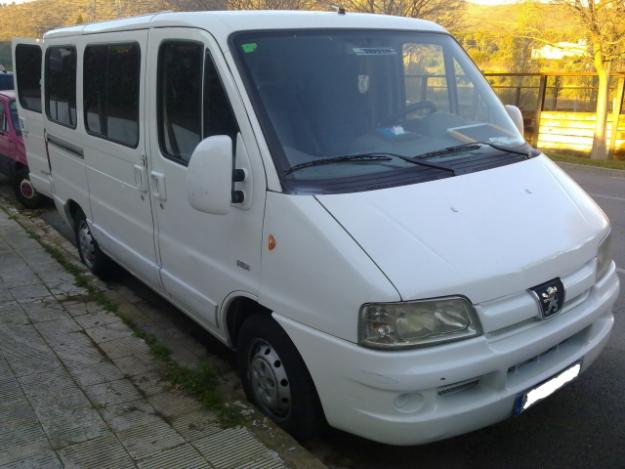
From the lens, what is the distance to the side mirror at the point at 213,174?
9.80 ft

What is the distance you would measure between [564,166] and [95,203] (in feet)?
40.5

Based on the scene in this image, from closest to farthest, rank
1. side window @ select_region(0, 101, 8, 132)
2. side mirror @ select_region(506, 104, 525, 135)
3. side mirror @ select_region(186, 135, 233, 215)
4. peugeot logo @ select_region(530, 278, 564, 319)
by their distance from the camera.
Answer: peugeot logo @ select_region(530, 278, 564, 319) < side mirror @ select_region(186, 135, 233, 215) < side mirror @ select_region(506, 104, 525, 135) < side window @ select_region(0, 101, 8, 132)

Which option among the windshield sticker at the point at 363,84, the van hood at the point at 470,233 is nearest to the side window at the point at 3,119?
the windshield sticker at the point at 363,84

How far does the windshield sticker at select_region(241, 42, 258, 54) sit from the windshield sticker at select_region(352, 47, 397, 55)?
0.62m

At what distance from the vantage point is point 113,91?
466cm

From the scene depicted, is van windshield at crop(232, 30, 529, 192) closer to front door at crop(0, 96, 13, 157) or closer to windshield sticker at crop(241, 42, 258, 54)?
windshield sticker at crop(241, 42, 258, 54)

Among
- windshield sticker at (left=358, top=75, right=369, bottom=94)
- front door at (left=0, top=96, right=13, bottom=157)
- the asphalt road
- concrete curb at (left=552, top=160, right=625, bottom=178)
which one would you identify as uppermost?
windshield sticker at (left=358, top=75, right=369, bottom=94)

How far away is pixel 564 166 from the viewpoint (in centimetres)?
1473

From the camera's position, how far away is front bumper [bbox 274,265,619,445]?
8.51ft

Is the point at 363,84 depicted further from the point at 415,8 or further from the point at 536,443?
the point at 415,8

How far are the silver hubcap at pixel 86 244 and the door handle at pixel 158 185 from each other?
6.65 feet

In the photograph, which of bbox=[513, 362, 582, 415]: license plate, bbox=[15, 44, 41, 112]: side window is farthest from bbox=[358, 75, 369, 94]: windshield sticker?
bbox=[15, 44, 41, 112]: side window

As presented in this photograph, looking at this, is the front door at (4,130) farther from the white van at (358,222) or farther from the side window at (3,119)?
the white van at (358,222)

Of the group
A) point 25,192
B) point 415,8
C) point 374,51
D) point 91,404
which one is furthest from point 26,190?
point 415,8
